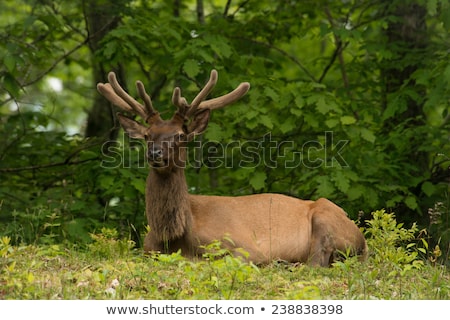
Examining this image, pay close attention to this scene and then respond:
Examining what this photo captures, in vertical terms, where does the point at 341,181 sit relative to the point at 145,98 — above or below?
below

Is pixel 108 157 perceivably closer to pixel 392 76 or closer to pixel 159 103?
pixel 159 103

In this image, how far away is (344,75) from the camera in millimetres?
12477

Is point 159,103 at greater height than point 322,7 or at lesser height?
lesser

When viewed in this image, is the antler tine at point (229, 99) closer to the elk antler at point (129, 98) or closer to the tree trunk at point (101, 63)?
the elk antler at point (129, 98)

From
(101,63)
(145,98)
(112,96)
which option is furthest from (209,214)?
(101,63)

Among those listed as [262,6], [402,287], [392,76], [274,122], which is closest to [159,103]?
[274,122]

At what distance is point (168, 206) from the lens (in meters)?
8.21

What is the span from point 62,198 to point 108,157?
2.82ft

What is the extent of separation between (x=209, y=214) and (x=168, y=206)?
52 centimetres

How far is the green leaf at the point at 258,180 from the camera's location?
10688 mm

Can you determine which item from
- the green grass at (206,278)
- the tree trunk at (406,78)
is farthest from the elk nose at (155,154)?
the tree trunk at (406,78)

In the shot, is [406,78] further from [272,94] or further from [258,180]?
[258,180]

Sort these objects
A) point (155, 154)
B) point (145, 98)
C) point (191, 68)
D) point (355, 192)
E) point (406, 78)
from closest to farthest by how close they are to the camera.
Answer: point (155, 154), point (145, 98), point (355, 192), point (191, 68), point (406, 78)

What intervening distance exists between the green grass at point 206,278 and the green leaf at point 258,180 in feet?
11.1
